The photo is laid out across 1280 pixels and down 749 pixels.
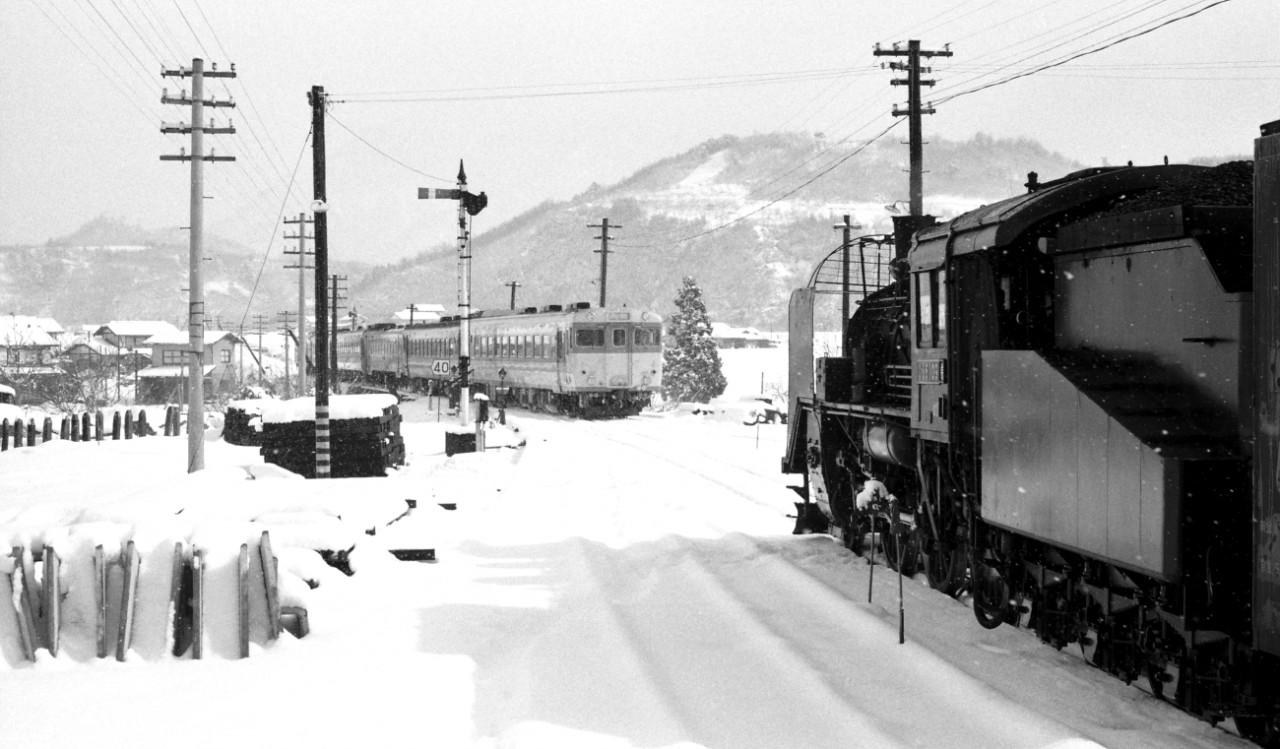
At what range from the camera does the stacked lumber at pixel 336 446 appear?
20859mm

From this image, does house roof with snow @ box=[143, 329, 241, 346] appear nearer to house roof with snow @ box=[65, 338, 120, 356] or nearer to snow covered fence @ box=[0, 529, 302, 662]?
house roof with snow @ box=[65, 338, 120, 356]

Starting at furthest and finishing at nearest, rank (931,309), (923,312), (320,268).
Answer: (320,268), (923,312), (931,309)

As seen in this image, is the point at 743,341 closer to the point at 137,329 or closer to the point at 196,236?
the point at 137,329

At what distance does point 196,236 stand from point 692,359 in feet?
122

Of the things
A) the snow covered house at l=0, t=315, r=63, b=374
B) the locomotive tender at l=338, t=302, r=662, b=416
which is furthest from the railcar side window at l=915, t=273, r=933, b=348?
the snow covered house at l=0, t=315, r=63, b=374

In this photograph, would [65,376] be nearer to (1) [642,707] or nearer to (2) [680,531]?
(2) [680,531]

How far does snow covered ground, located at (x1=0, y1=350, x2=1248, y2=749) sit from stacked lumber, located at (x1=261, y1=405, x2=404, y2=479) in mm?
7553

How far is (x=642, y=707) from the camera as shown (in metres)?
6.52

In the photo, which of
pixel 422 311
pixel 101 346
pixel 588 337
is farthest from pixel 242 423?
pixel 422 311

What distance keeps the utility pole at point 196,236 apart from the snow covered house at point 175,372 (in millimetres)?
33157

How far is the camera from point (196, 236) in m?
22.3

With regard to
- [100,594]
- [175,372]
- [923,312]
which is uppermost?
[923,312]

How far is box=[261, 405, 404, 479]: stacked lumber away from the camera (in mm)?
20859

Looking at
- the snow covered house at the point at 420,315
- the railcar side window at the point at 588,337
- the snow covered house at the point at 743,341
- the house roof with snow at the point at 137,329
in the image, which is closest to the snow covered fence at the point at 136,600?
the railcar side window at the point at 588,337
